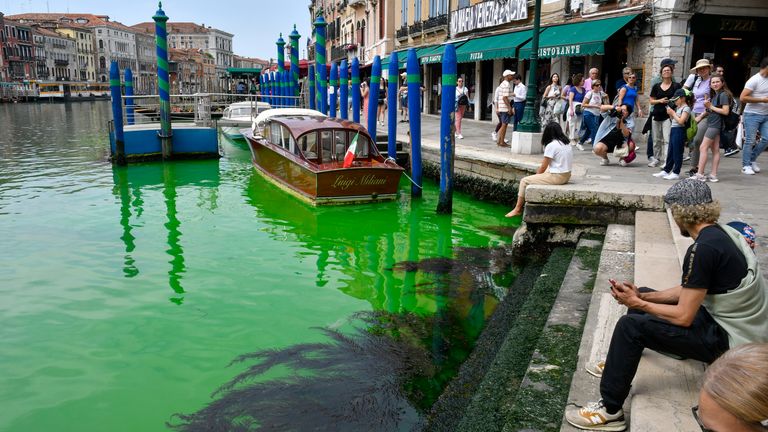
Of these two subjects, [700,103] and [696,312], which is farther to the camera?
[700,103]

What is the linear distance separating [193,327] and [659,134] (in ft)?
25.5

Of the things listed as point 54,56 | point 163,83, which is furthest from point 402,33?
point 54,56

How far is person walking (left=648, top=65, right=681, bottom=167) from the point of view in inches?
363

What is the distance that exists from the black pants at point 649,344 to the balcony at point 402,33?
1087 inches

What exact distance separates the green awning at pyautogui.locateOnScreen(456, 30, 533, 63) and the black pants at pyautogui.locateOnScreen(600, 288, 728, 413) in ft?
49.2

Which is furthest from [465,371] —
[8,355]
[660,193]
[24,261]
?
[24,261]

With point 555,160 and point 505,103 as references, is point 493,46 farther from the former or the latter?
point 555,160

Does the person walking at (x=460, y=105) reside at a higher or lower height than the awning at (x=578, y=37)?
lower

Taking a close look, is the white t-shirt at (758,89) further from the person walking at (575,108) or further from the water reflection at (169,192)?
the water reflection at (169,192)

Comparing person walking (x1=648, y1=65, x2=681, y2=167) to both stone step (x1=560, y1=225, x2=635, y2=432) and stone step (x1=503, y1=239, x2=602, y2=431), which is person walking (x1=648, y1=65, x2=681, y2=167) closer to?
stone step (x1=560, y1=225, x2=635, y2=432)

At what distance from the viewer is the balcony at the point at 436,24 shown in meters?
24.3

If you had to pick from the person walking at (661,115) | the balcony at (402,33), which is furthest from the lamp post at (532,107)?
the balcony at (402,33)

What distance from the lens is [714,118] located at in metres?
8.35

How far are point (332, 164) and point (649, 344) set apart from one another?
8777 mm
